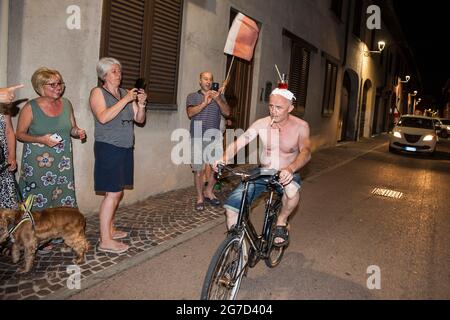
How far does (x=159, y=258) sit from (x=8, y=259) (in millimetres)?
1458

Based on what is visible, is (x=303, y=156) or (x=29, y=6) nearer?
(x=303, y=156)

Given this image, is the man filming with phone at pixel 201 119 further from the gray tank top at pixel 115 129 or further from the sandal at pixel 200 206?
the gray tank top at pixel 115 129

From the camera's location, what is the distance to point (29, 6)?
4.52 m

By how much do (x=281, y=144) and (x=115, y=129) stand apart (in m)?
1.68

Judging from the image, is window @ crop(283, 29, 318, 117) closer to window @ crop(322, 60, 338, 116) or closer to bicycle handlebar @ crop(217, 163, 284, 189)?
window @ crop(322, 60, 338, 116)

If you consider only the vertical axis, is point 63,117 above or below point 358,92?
below

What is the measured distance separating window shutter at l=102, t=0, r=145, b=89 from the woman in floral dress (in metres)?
1.51

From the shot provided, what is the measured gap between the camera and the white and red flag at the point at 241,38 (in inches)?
288
